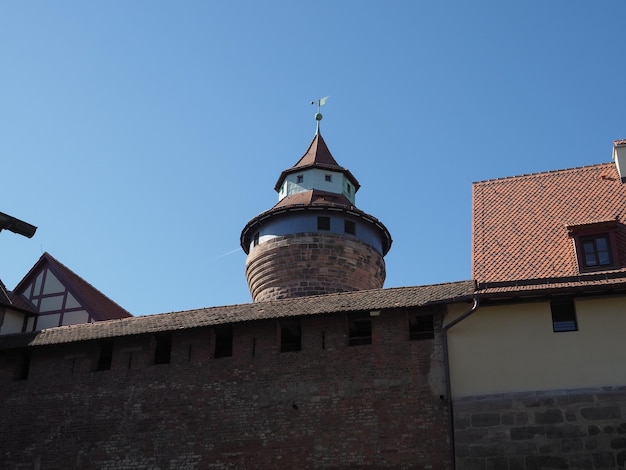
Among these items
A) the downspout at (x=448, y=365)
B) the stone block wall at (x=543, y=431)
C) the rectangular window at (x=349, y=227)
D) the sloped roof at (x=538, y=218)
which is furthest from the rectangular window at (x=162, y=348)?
the rectangular window at (x=349, y=227)

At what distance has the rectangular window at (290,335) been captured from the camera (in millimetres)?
18141

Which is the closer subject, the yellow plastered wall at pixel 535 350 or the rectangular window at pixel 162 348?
the yellow plastered wall at pixel 535 350

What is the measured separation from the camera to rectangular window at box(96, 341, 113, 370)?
19.5 metres

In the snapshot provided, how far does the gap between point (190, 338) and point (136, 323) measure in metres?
1.50

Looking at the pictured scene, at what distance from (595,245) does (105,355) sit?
10727 mm

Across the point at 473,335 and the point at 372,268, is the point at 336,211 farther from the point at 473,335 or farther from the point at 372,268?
the point at 473,335

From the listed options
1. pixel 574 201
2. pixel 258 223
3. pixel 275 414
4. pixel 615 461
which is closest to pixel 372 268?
pixel 258 223

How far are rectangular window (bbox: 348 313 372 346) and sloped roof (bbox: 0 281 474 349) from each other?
32 cm

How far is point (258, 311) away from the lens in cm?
1833

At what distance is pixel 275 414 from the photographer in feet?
56.3

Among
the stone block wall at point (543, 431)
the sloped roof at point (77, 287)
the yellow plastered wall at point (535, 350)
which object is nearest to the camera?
the stone block wall at point (543, 431)

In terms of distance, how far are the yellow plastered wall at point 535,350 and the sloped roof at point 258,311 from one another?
2.51ft

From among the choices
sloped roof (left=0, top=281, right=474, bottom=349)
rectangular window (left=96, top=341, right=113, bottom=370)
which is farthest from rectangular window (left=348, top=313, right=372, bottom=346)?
rectangular window (left=96, top=341, right=113, bottom=370)

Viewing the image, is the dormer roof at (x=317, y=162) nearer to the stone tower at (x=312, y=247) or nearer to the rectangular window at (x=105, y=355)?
the stone tower at (x=312, y=247)
